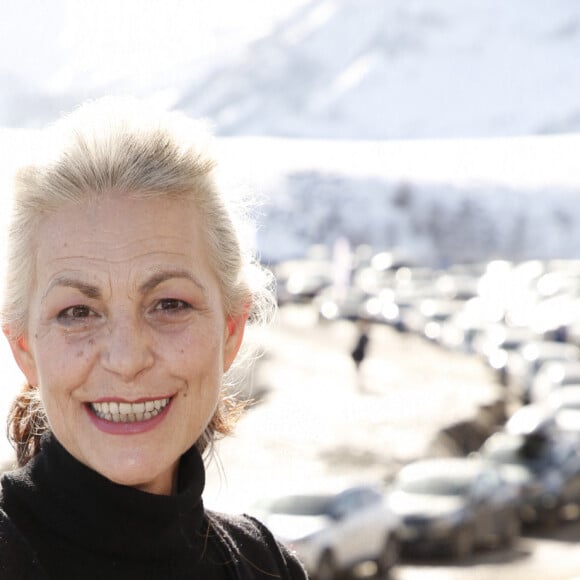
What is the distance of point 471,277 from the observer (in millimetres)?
46656

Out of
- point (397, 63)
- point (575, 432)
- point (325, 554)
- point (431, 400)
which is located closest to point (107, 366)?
point (325, 554)

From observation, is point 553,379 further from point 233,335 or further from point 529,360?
point 233,335

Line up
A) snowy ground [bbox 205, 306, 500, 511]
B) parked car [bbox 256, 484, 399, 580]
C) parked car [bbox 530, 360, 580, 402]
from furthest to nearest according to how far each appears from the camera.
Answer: parked car [bbox 530, 360, 580, 402], snowy ground [bbox 205, 306, 500, 511], parked car [bbox 256, 484, 399, 580]

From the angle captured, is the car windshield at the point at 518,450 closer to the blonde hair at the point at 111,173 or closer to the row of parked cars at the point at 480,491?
the row of parked cars at the point at 480,491

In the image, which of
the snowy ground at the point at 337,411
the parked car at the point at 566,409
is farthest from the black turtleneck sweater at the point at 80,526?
the parked car at the point at 566,409

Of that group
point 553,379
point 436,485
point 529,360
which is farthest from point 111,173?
point 529,360

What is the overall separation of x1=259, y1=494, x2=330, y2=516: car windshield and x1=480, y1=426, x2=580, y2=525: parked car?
165 inches

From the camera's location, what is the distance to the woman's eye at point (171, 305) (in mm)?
1867

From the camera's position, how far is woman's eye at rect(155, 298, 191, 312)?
6.13 feet

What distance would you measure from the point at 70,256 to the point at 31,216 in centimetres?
11

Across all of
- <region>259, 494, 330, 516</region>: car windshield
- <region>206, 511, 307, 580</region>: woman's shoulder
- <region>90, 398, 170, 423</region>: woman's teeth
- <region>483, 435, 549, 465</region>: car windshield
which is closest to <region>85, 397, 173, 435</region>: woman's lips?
<region>90, 398, 170, 423</region>: woman's teeth

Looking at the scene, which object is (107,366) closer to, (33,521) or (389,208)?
(33,521)

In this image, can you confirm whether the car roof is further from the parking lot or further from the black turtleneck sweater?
the black turtleneck sweater

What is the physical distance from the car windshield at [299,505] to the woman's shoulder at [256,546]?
9092mm
